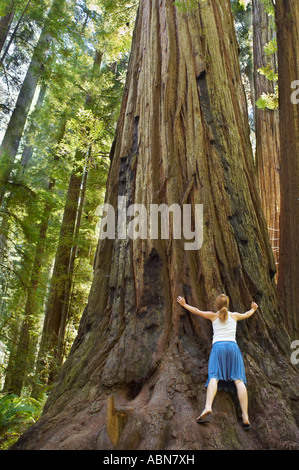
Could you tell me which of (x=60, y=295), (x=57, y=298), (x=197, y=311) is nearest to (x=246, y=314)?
(x=197, y=311)

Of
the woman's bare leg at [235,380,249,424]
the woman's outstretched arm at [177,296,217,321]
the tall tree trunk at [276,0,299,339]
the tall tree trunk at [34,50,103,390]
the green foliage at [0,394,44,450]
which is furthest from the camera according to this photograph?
the tall tree trunk at [34,50,103,390]

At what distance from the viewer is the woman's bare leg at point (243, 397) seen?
273cm

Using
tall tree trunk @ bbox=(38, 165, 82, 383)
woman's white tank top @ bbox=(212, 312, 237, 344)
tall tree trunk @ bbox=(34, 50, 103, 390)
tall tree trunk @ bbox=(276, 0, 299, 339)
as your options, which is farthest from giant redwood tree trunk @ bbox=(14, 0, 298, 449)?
tall tree trunk @ bbox=(38, 165, 82, 383)

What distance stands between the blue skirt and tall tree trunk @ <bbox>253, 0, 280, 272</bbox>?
4880 mm

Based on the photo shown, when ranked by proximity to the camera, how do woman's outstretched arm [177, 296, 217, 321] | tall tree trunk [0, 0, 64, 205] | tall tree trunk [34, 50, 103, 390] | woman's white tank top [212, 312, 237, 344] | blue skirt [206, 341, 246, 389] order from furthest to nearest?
tall tree trunk [0, 0, 64, 205] → tall tree trunk [34, 50, 103, 390] → woman's outstretched arm [177, 296, 217, 321] → woman's white tank top [212, 312, 237, 344] → blue skirt [206, 341, 246, 389]

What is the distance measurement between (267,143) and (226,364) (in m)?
7.03

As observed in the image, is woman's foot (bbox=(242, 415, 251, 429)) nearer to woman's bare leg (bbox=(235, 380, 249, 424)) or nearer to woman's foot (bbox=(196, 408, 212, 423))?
woman's bare leg (bbox=(235, 380, 249, 424))

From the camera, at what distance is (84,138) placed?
9555mm

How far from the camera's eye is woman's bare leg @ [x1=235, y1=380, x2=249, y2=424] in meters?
2.73

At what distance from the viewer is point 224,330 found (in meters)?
3.14

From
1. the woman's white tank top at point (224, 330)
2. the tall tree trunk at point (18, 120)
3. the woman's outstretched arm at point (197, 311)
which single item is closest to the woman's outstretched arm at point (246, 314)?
the woman's white tank top at point (224, 330)

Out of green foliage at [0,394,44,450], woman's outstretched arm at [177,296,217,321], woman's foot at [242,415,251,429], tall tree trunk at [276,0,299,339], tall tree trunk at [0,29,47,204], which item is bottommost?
green foliage at [0,394,44,450]

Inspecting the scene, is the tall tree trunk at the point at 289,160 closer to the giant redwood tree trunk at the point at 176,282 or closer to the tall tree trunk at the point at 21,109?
the giant redwood tree trunk at the point at 176,282

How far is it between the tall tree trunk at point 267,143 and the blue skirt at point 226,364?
488 centimetres
